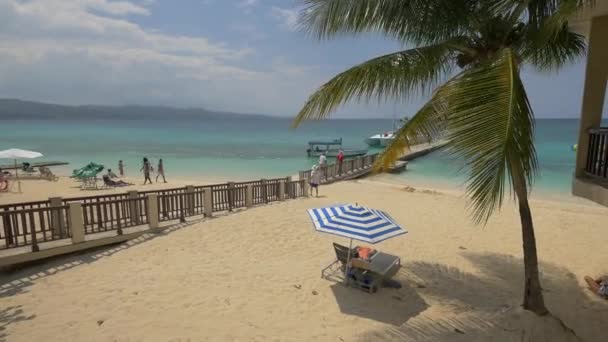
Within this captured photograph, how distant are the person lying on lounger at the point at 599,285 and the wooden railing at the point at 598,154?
244cm

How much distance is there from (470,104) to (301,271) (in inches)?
188

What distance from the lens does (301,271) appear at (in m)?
6.87

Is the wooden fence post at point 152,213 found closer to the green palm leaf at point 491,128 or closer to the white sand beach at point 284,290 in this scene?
→ the white sand beach at point 284,290

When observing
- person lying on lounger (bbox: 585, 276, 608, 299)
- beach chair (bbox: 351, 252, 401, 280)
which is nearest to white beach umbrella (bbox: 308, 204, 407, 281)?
beach chair (bbox: 351, 252, 401, 280)

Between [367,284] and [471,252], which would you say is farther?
[471,252]

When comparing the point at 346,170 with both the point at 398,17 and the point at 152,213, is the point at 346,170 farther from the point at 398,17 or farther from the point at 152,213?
the point at 398,17

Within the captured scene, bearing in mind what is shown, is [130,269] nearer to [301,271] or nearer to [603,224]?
[301,271]

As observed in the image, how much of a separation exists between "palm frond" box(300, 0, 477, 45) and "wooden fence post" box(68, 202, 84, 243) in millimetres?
6235

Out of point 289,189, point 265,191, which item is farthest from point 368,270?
point 289,189

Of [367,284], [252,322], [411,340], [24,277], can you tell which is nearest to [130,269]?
[24,277]

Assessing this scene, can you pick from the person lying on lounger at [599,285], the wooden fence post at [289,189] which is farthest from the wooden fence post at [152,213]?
the person lying on lounger at [599,285]

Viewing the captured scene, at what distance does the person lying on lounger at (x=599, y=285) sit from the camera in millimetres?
6301

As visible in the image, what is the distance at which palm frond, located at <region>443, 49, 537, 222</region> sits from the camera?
291cm

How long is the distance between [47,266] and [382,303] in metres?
6.66
